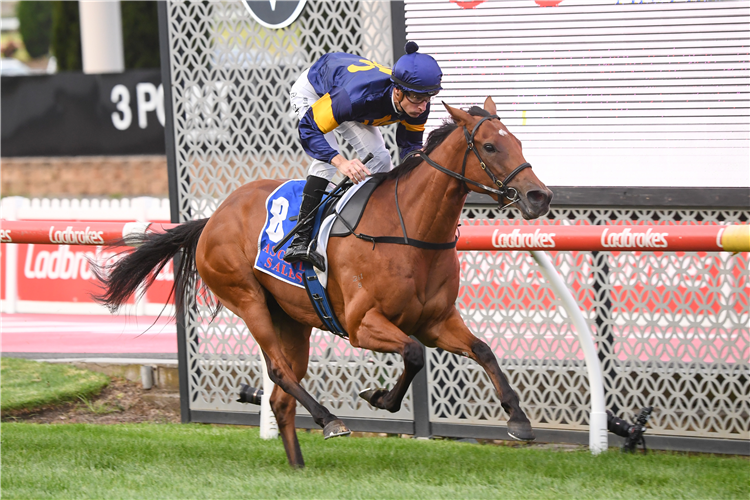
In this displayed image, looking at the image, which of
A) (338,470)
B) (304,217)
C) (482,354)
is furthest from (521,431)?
(304,217)

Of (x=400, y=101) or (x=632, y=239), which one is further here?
(x=632, y=239)

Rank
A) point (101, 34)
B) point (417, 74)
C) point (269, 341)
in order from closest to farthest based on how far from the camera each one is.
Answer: point (417, 74) → point (269, 341) → point (101, 34)

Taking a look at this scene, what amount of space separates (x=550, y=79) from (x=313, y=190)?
160cm

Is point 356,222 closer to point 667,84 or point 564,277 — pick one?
point 564,277

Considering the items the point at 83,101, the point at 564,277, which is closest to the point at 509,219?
the point at 564,277

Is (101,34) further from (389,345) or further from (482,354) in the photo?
(482,354)

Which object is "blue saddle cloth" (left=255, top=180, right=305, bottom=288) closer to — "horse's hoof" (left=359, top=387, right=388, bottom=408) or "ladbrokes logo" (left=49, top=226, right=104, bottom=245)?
"horse's hoof" (left=359, top=387, right=388, bottom=408)

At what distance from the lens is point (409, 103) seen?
3.97 meters

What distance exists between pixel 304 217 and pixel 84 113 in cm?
1036

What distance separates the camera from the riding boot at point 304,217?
4336 mm

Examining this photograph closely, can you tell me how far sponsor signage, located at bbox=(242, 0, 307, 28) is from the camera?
549 cm

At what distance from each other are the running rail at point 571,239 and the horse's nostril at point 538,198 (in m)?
0.80

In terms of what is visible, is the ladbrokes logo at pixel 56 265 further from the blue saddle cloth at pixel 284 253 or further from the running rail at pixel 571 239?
the blue saddle cloth at pixel 284 253

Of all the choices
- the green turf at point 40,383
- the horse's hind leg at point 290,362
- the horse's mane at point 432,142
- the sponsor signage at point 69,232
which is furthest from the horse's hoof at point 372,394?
the green turf at point 40,383
